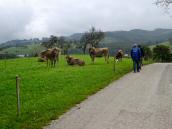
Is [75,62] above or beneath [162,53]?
beneath

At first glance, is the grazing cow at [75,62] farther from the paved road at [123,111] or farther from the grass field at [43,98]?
the paved road at [123,111]

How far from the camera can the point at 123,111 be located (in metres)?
15.7

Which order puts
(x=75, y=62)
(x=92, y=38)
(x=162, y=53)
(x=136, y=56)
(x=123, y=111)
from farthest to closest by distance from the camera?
(x=92, y=38) < (x=162, y=53) < (x=75, y=62) < (x=136, y=56) < (x=123, y=111)

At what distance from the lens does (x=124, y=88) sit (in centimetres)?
2328

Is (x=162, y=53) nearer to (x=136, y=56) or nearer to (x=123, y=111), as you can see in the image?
(x=136, y=56)

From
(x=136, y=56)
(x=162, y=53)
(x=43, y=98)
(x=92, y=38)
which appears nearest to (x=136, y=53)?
(x=136, y=56)

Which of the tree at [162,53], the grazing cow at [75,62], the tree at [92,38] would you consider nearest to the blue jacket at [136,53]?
the grazing cow at [75,62]

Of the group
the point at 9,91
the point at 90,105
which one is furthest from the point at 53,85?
the point at 90,105

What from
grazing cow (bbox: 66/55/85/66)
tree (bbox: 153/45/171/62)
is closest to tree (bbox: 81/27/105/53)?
tree (bbox: 153/45/171/62)

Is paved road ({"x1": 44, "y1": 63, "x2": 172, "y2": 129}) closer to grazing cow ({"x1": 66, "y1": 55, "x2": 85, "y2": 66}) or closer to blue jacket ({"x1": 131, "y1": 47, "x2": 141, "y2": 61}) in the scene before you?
blue jacket ({"x1": 131, "y1": 47, "x2": 141, "y2": 61})

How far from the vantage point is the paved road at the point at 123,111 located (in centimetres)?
1328

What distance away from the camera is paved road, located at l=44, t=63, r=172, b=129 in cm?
1328

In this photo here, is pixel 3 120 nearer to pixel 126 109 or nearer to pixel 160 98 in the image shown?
pixel 126 109

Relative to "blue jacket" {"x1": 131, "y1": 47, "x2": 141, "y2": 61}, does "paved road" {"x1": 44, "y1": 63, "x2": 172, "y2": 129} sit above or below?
below
